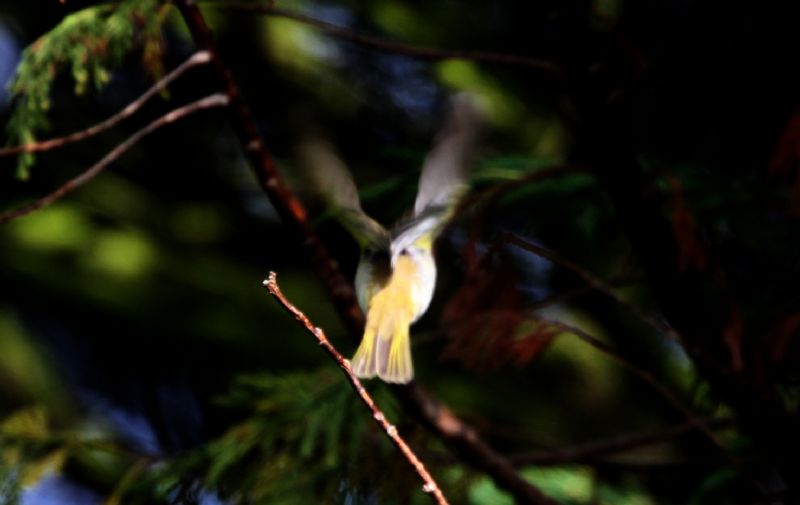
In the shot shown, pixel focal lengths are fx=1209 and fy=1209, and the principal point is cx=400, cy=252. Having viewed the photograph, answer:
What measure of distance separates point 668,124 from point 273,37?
1.53 metres

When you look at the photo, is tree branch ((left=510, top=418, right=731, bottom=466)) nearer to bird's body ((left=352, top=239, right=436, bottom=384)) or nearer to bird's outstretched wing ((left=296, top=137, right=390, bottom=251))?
bird's body ((left=352, top=239, right=436, bottom=384))

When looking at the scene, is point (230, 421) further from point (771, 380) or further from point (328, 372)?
point (771, 380)

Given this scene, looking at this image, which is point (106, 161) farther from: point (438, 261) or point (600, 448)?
point (438, 261)

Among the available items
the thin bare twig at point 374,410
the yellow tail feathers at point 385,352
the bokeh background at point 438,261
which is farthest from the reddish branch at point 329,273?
the thin bare twig at point 374,410

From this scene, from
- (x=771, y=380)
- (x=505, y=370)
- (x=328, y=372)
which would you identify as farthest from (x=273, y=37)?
(x=771, y=380)

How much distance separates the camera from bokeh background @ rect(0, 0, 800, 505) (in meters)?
2.04

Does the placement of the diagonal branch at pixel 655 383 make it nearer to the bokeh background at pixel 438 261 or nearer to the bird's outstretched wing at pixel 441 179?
the bokeh background at pixel 438 261

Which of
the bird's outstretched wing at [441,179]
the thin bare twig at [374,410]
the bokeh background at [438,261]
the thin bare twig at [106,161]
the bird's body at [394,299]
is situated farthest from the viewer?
the bokeh background at [438,261]

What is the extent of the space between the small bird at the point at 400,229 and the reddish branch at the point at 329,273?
71 mm

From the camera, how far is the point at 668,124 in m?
3.10

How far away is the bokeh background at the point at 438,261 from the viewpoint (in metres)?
2.04

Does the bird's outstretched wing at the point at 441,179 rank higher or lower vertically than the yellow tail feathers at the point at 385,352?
higher

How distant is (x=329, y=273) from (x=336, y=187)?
5.4 inches

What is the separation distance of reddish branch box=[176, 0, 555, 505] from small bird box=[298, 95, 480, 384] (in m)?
0.07
